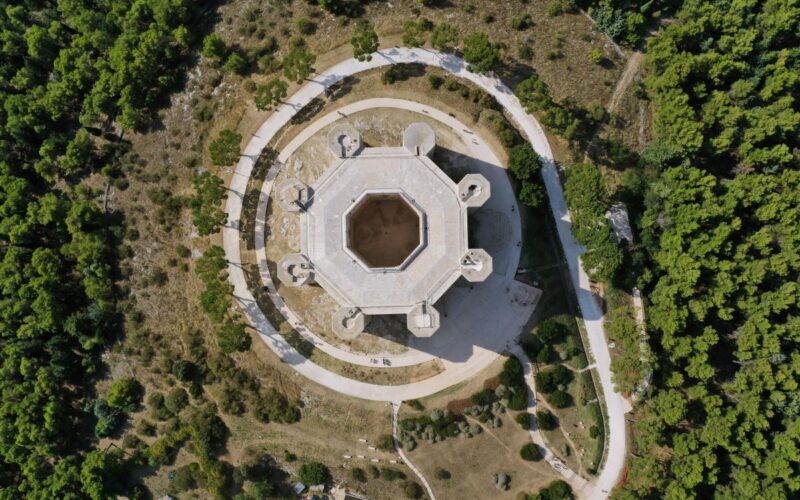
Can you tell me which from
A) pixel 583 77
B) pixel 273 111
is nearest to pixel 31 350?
pixel 273 111

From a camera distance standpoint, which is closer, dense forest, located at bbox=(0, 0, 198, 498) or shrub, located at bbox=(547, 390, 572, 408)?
shrub, located at bbox=(547, 390, 572, 408)

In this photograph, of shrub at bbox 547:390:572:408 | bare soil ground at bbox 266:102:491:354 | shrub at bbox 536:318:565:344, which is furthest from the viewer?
bare soil ground at bbox 266:102:491:354

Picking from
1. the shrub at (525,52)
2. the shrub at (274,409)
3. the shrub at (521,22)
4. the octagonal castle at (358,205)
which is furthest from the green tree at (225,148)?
the shrub at (521,22)

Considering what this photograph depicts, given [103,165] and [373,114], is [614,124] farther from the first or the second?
[103,165]

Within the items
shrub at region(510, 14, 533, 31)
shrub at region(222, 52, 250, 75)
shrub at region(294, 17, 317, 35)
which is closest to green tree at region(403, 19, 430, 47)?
shrub at region(510, 14, 533, 31)

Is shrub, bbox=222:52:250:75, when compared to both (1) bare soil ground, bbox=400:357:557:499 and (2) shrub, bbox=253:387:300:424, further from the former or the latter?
(1) bare soil ground, bbox=400:357:557:499

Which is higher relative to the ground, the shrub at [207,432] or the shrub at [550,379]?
the shrub at [550,379]

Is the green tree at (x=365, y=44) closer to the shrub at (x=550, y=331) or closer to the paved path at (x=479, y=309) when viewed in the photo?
the paved path at (x=479, y=309)
